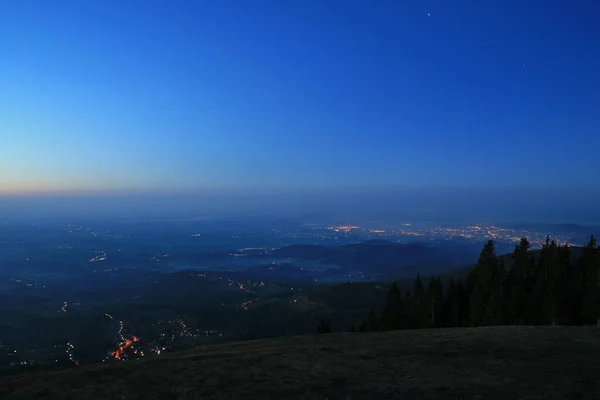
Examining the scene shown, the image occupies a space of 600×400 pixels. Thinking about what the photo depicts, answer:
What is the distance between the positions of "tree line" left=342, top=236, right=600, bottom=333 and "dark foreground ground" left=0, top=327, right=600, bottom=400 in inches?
1128

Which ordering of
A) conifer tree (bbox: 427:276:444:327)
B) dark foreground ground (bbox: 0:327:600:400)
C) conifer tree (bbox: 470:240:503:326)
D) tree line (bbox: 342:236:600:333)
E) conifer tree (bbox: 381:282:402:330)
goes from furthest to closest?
conifer tree (bbox: 381:282:402:330)
conifer tree (bbox: 427:276:444:327)
conifer tree (bbox: 470:240:503:326)
tree line (bbox: 342:236:600:333)
dark foreground ground (bbox: 0:327:600:400)

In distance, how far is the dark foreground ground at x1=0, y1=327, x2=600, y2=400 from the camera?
56.2 ft

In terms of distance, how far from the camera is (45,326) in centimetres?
18238

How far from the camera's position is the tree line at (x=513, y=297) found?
169 feet

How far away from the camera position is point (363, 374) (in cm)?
1992

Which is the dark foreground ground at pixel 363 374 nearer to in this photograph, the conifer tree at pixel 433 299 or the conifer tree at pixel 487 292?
the conifer tree at pixel 487 292

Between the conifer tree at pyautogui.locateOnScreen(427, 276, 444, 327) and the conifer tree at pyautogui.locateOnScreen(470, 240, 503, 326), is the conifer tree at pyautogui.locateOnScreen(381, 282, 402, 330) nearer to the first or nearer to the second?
the conifer tree at pyautogui.locateOnScreen(427, 276, 444, 327)

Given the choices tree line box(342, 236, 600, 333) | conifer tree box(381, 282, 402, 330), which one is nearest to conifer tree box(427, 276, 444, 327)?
tree line box(342, 236, 600, 333)

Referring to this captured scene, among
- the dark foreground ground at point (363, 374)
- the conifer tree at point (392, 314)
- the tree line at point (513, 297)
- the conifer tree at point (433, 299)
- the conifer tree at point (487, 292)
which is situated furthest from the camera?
the conifer tree at point (392, 314)

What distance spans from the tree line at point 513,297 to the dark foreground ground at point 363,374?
28658mm

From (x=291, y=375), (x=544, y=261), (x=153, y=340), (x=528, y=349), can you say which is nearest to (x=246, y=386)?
(x=291, y=375)

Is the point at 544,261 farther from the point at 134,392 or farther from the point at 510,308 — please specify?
the point at 134,392

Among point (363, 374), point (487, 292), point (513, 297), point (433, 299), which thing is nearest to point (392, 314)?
point (433, 299)

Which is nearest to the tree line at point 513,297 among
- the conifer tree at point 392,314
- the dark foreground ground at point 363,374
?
the conifer tree at point 392,314
